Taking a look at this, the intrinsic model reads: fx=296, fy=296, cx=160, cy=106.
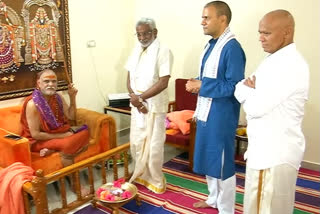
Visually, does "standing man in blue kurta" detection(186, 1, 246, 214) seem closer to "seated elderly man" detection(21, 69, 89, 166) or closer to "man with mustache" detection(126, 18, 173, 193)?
"man with mustache" detection(126, 18, 173, 193)

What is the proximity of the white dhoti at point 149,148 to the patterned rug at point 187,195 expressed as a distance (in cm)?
11

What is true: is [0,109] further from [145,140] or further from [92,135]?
[145,140]

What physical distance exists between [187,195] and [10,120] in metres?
1.80

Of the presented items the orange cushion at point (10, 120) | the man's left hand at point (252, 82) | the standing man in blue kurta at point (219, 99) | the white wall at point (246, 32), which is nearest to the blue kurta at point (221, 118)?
the standing man in blue kurta at point (219, 99)

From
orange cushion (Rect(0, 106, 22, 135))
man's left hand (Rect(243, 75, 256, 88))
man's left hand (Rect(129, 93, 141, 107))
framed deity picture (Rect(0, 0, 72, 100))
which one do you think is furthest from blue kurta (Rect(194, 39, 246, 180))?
framed deity picture (Rect(0, 0, 72, 100))

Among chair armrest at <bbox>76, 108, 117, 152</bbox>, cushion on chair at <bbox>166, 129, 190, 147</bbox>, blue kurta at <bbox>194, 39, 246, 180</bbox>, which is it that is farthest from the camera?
cushion on chair at <bbox>166, 129, 190, 147</bbox>

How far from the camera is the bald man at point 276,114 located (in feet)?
4.78

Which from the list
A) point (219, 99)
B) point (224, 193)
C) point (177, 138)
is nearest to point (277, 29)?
point (219, 99)

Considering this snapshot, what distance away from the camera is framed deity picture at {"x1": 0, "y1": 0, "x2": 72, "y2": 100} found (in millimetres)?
2832

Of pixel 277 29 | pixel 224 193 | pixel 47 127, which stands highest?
pixel 277 29

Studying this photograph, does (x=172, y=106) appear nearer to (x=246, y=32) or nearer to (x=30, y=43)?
(x=246, y=32)

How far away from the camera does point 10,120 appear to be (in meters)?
2.80

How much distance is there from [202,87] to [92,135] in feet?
4.80

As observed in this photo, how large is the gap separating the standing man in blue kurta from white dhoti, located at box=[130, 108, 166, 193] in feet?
1.70
